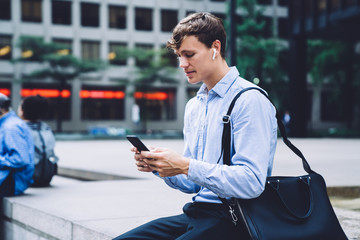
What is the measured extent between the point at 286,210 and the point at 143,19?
48649 mm

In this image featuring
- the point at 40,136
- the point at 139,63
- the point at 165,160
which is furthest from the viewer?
the point at 139,63

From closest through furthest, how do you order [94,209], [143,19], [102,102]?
[94,209]
[102,102]
[143,19]

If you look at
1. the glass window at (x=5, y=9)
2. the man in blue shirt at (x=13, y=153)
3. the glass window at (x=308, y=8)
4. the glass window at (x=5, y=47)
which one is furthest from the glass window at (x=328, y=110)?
the man in blue shirt at (x=13, y=153)

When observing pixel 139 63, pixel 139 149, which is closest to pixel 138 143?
pixel 139 149

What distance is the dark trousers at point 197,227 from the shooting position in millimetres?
2381

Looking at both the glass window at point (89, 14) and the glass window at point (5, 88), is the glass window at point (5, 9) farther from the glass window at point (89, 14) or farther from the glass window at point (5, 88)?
the glass window at point (89, 14)

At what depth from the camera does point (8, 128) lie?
555 centimetres

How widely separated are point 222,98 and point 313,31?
94.2ft

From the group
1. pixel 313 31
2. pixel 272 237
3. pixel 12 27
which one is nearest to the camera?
pixel 272 237

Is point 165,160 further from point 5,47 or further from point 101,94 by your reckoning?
point 101,94

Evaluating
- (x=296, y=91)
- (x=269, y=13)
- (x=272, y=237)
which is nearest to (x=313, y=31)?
(x=296, y=91)

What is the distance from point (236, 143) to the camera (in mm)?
2293

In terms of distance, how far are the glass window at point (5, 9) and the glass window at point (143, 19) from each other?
1182cm

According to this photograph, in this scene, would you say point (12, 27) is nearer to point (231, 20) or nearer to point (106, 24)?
point (106, 24)
